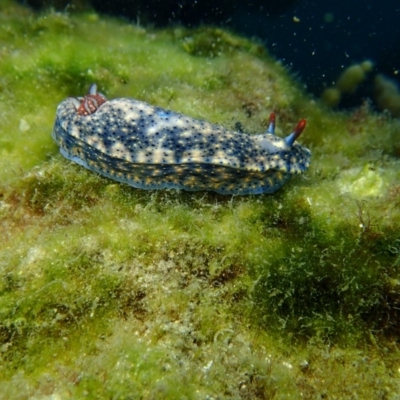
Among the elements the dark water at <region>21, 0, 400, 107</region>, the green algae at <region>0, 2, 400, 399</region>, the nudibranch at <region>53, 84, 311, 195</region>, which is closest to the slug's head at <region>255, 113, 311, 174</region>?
the nudibranch at <region>53, 84, 311, 195</region>

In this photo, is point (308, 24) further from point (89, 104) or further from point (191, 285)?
point (191, 285)

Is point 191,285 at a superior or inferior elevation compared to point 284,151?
inferior

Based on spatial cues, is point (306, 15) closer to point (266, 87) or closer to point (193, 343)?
point (266, 87)

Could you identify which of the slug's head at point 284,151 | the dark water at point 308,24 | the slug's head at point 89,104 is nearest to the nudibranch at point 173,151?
the slug's head at point 284,151

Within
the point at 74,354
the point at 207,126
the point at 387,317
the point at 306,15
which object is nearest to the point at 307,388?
the point at 387,317

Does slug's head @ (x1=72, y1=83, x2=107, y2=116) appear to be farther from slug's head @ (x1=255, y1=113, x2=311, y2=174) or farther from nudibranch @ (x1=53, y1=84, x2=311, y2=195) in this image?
slug's head @ (x1=255, y1=113, x2=311, y2=174)

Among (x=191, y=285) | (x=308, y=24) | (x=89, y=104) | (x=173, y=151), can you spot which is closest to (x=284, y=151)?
(x=173, y=151)
